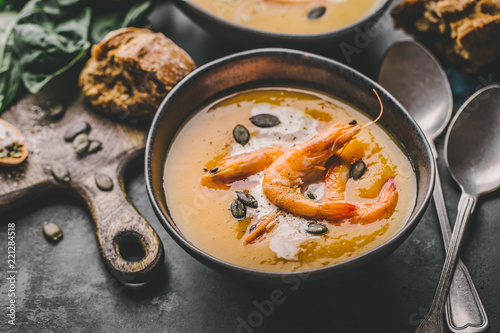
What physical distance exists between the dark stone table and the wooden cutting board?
5.6 inches

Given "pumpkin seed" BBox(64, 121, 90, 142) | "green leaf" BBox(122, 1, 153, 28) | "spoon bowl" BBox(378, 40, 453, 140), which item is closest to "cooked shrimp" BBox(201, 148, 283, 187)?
"pumpkin seed" BBox(64, 121, 90, 142)

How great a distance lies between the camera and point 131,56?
2742 millimetres

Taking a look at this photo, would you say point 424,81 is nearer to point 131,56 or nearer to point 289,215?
point 289,215

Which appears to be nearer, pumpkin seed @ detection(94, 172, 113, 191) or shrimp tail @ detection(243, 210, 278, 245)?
shrimp tail @ detection(243, 210, 278, 245)

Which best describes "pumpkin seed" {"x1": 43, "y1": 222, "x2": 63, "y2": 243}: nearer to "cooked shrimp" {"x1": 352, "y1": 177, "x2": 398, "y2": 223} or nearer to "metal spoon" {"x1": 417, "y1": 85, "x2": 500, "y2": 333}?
"cooked shrimp" {"x1": 352, "y1": 177, "x2": 398, "y2": 223}

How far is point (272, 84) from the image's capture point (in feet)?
8.75

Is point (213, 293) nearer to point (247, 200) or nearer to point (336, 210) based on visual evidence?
point (247, 200)

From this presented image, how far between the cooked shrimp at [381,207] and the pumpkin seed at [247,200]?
438 millimetres

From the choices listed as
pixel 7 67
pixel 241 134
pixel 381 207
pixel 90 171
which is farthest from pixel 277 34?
pixel 7 67

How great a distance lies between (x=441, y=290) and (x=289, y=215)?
29.8 inches

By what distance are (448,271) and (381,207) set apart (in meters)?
0.46

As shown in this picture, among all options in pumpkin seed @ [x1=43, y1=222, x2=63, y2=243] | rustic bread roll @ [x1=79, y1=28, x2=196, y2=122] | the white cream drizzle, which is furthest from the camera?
Result: rustic bread roll @ [x1=79, y1=28, x2=196, y2=122]

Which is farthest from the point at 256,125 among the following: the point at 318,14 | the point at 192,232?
the point at 318,14

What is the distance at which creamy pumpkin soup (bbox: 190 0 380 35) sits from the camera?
3143 mm
